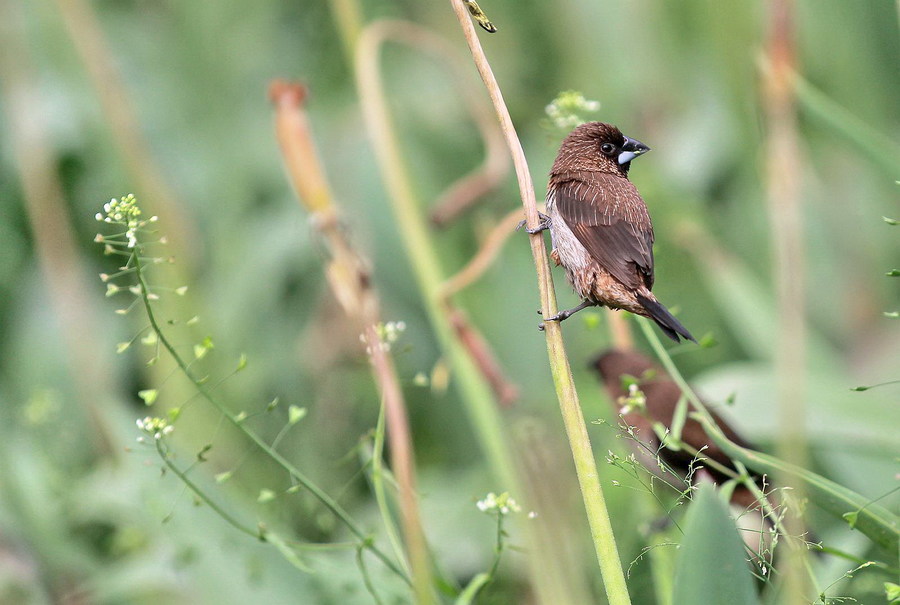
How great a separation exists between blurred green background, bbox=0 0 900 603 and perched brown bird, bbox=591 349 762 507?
4.4 inches

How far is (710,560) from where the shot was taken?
37.7 inches

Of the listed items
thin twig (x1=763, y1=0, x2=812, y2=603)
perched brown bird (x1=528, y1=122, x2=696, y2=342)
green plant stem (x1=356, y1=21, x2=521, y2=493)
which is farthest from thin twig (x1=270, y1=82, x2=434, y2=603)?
thin twig (x1=763, y1=0, x2=812, y2=603)

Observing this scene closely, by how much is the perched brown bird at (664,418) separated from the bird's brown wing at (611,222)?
1.49 feet

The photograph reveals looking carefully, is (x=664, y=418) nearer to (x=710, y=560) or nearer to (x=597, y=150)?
(x=597, y=150)

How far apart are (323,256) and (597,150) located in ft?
1.72

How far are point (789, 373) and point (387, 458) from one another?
1817 millimetres

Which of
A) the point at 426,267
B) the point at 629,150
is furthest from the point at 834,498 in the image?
the point at 426,267

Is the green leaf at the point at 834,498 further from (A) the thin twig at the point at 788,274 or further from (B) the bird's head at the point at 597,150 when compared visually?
(B) the bird's head at the point at 597,150

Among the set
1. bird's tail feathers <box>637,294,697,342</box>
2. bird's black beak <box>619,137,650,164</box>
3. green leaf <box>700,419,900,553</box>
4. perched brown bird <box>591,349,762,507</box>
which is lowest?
perched brown bird <box>591,349,762,507</box>

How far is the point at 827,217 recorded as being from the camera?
3.61 metres

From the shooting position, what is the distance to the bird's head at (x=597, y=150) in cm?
142

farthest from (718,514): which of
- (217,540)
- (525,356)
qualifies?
(525,356)

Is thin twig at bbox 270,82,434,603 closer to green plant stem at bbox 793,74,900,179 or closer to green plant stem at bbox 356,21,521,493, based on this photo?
green plant stem at bbox 356,21,521,493

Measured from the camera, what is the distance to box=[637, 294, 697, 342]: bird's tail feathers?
4.09 ft
